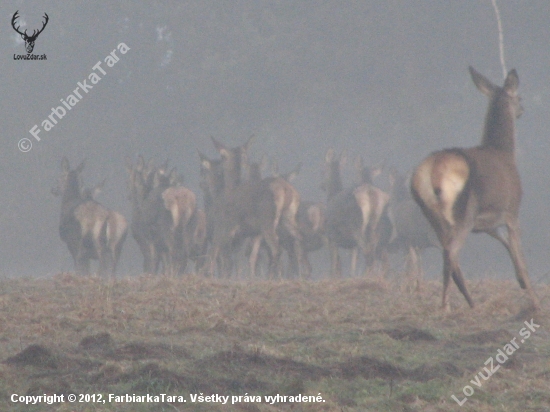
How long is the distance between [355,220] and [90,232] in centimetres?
593

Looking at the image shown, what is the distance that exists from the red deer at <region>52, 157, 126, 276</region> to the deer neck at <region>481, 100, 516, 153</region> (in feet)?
34.4

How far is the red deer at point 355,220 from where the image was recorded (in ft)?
59.0

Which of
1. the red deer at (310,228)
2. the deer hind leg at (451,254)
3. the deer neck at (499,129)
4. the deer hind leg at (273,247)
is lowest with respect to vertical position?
the deer hind leg at (451,254)

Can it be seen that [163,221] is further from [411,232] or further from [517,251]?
[517,251]

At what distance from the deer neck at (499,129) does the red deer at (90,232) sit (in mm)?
10500

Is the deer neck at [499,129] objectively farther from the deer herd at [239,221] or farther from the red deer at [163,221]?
the red deer at [163,221]

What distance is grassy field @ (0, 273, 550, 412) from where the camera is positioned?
5.43 metres

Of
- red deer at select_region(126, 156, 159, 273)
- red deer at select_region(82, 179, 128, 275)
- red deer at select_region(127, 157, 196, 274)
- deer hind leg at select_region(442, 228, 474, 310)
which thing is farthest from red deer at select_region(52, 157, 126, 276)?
deer hind leg at select_region(442, 228, 474, 310)

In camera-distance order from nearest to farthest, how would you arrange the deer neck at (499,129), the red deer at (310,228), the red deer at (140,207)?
the deer neck at (499,129) → the red deer at (310,228) → the red deer at (140,207)

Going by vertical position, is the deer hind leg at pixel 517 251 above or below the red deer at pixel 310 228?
below

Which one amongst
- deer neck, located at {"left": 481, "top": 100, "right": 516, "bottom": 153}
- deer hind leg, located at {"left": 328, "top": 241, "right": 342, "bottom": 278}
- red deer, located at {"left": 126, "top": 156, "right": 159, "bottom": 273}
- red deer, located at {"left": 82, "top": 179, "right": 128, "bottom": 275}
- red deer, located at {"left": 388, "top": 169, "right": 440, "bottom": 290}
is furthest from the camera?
red deer, located at {"left": 126, "top": 156, "right": 159, "bottom": 273}
